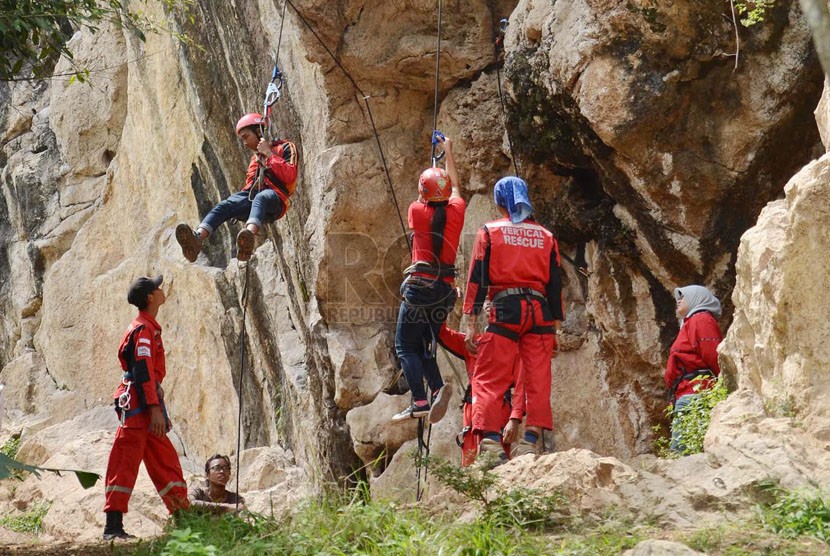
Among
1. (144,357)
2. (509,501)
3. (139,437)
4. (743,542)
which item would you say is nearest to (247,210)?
(144,357)

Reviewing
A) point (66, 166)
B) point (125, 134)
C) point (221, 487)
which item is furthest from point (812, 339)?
point (66, 166)

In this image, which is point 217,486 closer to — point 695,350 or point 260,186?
point 260,186

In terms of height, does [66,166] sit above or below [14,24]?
above

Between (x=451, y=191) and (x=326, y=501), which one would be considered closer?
(x=326, y=501)

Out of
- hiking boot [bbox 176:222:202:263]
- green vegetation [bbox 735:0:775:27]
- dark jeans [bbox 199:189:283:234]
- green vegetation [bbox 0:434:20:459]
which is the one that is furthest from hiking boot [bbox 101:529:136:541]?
green vegetation [bbox 0:434:20:459]

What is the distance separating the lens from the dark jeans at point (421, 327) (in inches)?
307

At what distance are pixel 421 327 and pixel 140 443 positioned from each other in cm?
247

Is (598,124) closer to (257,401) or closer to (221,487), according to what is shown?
(221,487)

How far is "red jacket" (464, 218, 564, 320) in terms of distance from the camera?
277 inches

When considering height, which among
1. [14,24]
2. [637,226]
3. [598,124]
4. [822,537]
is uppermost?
[14,24]

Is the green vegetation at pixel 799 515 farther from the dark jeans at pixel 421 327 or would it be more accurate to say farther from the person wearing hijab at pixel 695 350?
the dark jeans at pixel 421 327

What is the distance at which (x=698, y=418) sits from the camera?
21.0ft

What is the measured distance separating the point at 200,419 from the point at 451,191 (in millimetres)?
6924

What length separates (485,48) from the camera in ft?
32.8
